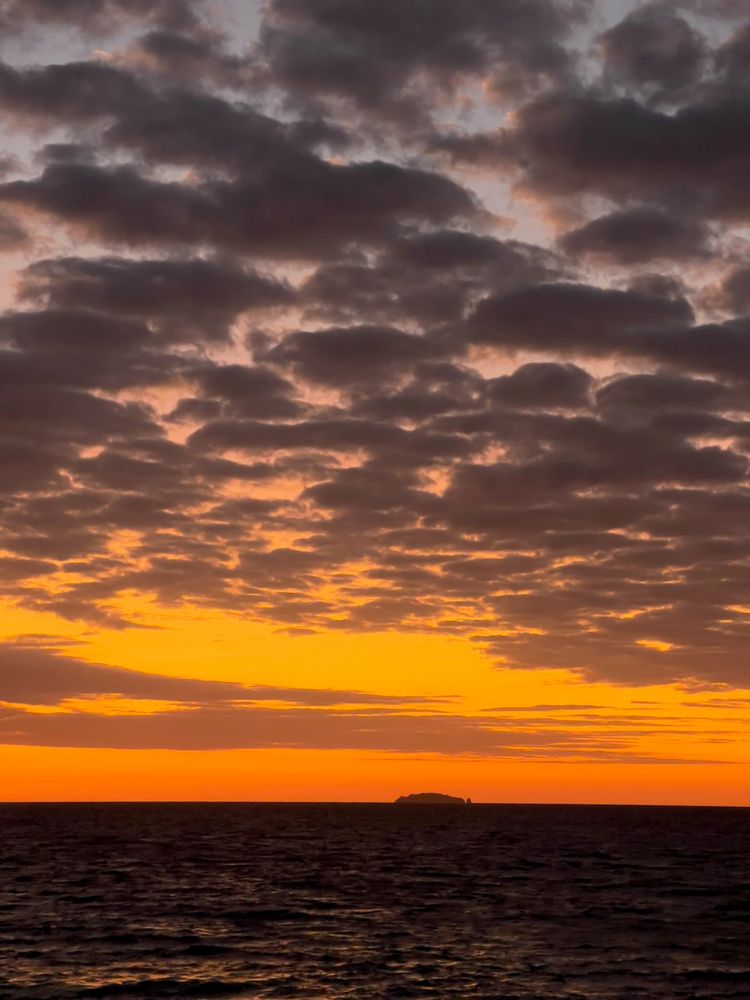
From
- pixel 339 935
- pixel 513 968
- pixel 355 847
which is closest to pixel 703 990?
pixel 513 968

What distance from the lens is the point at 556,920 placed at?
5519 centimetres

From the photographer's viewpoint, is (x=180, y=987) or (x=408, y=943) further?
(x=408, y=943)

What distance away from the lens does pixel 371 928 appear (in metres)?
51.5

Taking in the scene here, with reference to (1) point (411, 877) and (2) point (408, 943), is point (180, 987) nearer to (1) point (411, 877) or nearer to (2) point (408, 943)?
(2) point (408, 943)

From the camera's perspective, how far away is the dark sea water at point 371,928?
3869cm

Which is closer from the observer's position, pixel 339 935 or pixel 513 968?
pixel 513 968

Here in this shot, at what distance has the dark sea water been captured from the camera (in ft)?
127

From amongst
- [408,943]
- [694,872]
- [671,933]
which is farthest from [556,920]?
[694,872]

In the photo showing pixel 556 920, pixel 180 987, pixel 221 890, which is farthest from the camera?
pixel 221 890

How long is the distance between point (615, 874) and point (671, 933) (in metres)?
34.2

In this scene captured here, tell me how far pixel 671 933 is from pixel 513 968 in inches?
521

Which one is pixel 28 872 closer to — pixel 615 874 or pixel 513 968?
pixel 615 874

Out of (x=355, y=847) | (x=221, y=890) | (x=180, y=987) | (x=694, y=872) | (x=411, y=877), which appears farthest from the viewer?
(x=355, y=847)

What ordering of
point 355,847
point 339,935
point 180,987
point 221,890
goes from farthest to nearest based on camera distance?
1. point 355,847
2. point 221,890
3. point 339,935
4. point 180,987
